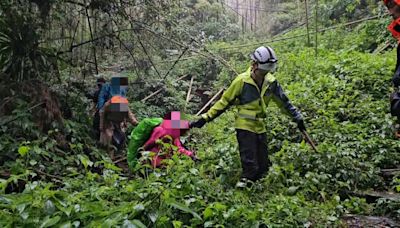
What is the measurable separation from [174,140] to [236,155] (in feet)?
3.38

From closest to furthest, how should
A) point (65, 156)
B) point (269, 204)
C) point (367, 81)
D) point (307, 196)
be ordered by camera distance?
point (269, 204) < point (307, 196) < point (65, 156) < point (367, 81)

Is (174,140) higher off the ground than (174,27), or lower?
lower

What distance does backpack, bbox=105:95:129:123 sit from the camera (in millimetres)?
6430

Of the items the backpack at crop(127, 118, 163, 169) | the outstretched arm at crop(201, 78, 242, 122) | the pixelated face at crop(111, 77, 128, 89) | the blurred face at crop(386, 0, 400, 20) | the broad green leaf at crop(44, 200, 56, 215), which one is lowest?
the broad green leaf at crop(44, 200, 56, 215)

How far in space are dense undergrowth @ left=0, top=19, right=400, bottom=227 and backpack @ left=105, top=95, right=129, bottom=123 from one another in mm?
495

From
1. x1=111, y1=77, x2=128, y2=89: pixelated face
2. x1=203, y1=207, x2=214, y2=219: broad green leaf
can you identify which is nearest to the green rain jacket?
x1=203, y1=207, x2=214, y2=219: broad green leaf

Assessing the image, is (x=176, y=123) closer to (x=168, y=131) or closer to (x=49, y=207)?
(x=168, y=131)

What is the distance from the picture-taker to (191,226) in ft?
10.5

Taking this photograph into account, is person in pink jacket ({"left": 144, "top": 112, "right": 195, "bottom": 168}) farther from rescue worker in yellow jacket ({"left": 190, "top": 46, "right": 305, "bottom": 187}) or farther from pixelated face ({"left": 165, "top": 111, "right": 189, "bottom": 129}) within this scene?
rescue worker in yellow jacket ({"left": 190, "top": 46, "right": 305, "bottom": 187})

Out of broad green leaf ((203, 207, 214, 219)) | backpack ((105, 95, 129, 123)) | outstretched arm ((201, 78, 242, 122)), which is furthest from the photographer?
backpack ((105, 95, 129, 123))

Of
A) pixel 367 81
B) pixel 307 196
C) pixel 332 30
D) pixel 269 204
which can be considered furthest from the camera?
pixel 332 30

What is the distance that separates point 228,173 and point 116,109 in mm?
2201

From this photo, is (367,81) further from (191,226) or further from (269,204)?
(191,226)

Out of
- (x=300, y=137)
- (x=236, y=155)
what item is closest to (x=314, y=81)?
(x=300, y=137)
